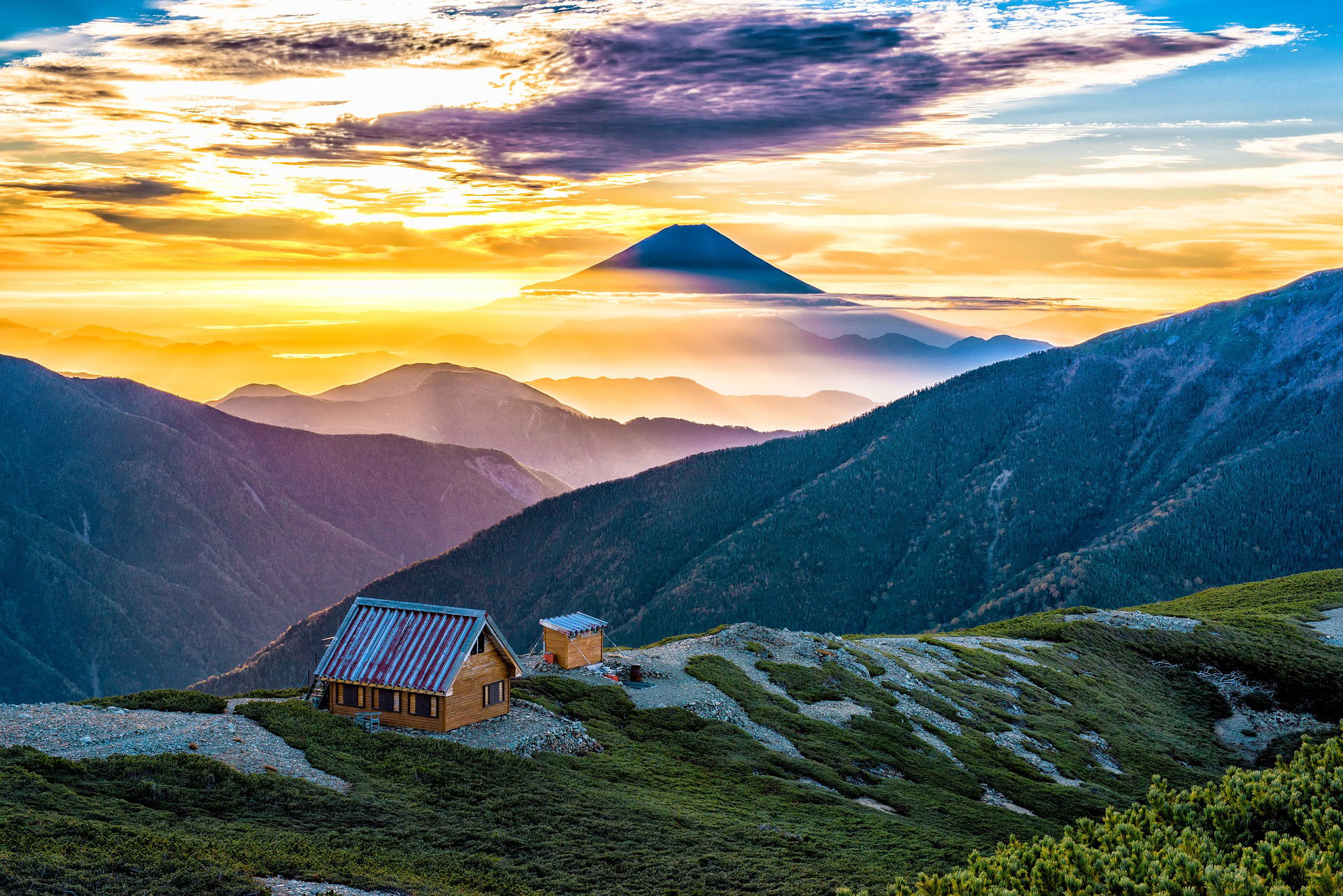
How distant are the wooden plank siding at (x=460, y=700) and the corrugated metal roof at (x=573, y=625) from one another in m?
13.1

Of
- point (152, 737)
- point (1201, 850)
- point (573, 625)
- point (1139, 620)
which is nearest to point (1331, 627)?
point (1139, 620)

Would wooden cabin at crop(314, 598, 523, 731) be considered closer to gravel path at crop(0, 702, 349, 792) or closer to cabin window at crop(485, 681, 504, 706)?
cabin window at crop(485, 681, 504, 706)

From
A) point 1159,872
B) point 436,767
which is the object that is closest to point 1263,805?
point 1159,872

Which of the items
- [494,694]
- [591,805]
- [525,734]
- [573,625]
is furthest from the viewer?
[573,625]

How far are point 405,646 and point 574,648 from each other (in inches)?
661

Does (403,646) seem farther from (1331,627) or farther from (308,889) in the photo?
(1331,627)

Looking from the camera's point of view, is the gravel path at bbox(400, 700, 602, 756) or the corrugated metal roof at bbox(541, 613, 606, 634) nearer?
the gravel path at bbox(400, 700, 602, 756)

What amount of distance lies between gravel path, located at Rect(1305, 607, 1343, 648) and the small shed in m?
81.4

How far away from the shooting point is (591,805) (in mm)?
40844

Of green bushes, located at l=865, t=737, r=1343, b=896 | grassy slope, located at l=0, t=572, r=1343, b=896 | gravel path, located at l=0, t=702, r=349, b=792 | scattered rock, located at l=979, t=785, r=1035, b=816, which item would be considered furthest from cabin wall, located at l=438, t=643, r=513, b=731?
green bushes, located at l=865, t=737, r=1343, b=896

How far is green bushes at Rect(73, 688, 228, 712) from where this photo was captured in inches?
1892

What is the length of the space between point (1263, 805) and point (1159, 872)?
5.18m

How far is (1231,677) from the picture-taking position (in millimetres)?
91750

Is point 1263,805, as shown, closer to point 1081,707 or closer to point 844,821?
point 844,821
